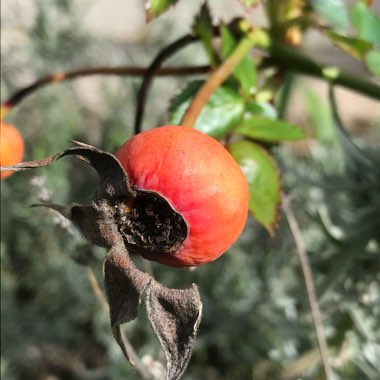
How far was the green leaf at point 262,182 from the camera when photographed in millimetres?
728

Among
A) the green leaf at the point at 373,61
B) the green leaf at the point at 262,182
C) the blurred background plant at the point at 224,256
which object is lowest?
the blurred background plant at the point at 224,256

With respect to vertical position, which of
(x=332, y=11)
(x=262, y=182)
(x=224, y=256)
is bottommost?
(x=224, y=256)

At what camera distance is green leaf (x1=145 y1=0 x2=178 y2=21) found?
739 millimetres

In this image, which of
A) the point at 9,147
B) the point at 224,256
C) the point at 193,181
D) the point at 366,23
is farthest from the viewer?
the point at 224,256

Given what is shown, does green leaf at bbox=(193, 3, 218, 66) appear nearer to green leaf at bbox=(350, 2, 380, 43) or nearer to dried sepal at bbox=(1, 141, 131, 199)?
green leaf at bbox=(350, 2, 380, 43)

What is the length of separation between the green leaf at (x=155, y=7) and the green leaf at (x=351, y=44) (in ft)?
0.58

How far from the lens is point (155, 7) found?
2.43ft

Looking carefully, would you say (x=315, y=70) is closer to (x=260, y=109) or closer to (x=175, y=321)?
(x=260, y=109)

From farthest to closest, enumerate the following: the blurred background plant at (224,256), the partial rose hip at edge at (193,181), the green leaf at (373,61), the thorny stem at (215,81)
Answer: the blurred background plant at (224,256), the green leaf at (373,61), the thorny stem at (215,81), the partial rose hip at edge at (193,181)

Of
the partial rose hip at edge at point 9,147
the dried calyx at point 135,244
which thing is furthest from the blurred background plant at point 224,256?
the dried calyx at point 135,244

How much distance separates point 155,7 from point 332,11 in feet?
0.67

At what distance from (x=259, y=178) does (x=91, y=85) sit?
126cm

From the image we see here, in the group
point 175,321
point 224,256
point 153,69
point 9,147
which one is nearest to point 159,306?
point 175,321

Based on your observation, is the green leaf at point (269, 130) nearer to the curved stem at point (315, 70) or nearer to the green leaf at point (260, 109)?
the green leaf at point (260, 109)
